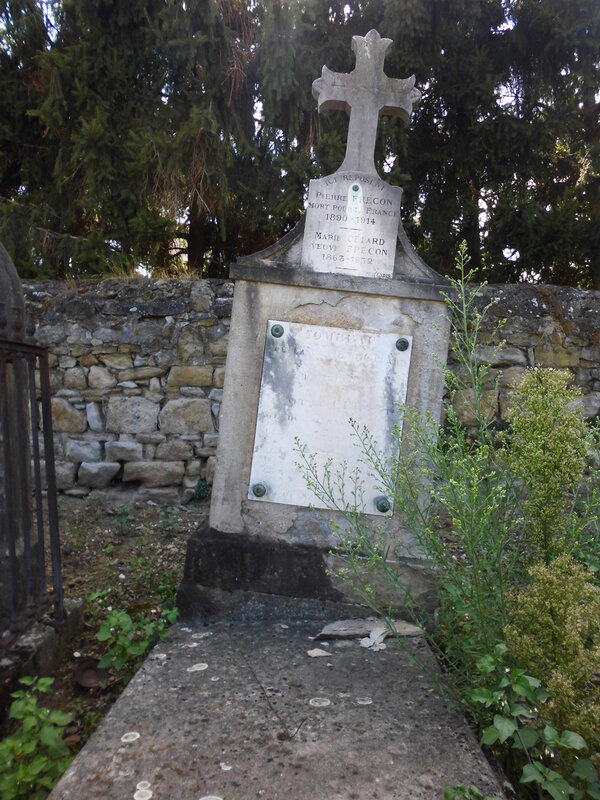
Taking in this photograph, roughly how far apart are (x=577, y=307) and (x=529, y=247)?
131 centimetres

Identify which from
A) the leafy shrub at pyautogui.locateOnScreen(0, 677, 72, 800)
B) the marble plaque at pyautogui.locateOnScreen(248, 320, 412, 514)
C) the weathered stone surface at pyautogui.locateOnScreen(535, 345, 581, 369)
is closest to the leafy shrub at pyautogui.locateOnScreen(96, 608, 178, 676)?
the leafy shrub at pyautogui.locateOnScreen(0, 677, 72, 800)

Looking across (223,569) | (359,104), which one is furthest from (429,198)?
(223,569)

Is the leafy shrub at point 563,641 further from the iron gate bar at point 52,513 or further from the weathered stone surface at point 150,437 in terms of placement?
the weathered stone surface at point 150,437

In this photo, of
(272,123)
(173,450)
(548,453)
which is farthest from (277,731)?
(272,123)

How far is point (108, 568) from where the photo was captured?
394cm

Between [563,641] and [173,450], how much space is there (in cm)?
433

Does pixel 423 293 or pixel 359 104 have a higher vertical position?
pixel 359 104

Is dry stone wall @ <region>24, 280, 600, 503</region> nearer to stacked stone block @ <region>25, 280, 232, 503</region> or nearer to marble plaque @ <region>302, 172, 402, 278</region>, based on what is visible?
stacked stone block @ <region>25, 280, 232, 503</region>

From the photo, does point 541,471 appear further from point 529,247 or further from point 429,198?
point 429,198

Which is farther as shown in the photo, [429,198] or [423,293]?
[429,198]

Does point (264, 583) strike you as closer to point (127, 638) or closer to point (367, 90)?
point (127, 638)

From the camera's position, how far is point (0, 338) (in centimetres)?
232

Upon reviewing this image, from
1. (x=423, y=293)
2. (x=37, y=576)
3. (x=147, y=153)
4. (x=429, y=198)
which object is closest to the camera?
(x=37, y=576)

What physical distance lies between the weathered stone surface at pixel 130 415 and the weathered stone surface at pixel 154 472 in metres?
0.31
